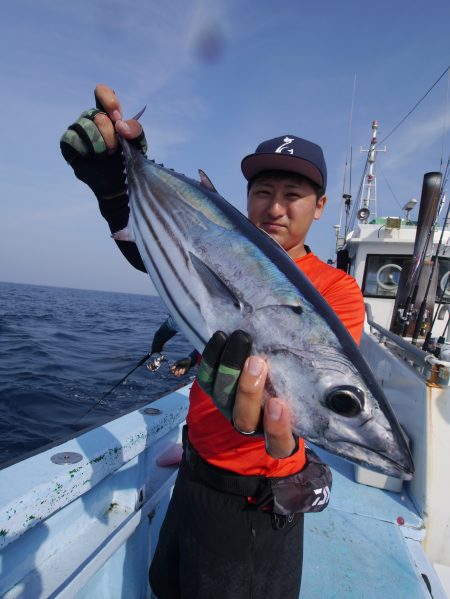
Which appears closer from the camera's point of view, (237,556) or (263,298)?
(263,298)

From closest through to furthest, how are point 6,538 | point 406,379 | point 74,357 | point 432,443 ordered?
point 6,538
point 432,443
point 406,379
point 74,357

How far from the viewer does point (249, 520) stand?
179 cm

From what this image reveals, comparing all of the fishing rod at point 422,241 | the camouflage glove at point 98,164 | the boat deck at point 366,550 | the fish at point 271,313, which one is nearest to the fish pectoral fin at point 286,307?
the fish at point 271,313

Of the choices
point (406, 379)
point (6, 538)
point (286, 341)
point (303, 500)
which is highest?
point (286, 341)

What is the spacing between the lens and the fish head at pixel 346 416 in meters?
1.28

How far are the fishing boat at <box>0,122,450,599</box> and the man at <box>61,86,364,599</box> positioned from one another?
27.1 inches

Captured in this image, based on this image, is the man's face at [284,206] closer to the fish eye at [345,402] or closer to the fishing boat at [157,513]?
the fish eye at [345,402]

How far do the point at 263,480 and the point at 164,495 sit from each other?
64.5 inches

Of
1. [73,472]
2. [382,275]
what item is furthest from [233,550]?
[382,275]

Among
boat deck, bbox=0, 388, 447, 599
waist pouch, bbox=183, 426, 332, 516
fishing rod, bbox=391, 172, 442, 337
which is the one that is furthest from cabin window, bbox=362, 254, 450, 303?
waist pouch, bbox=183, 426, 332, 516

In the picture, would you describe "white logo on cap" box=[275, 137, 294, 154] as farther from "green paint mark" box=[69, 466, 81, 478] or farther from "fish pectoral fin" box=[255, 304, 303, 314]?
"green paint mark" box=[69, 466, 81, 478]

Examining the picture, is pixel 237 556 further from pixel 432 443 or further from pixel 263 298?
pixel 432 443

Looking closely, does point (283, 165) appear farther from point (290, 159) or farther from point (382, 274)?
point (382, 274)

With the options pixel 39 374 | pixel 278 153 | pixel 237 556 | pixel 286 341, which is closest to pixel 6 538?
pixel 237 556
